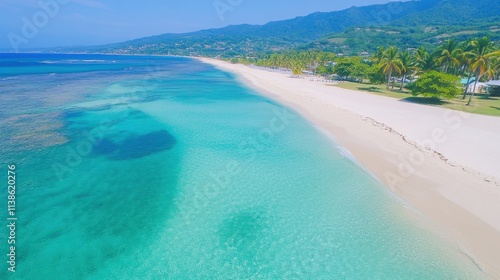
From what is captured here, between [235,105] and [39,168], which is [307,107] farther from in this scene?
[39,168]

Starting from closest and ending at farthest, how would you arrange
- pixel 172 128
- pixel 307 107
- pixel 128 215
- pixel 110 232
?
pixel 110 232, pixel 128 215, pixel 172 128, pixel 307 107

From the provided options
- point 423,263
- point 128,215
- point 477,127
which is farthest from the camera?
point 477,127

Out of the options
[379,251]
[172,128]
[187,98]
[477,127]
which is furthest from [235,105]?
[379,251]

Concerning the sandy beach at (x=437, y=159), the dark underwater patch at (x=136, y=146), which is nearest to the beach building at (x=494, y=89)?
the sandy beach at (x=437, y=159)

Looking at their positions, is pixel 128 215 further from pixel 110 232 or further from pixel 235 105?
pixel 235 105

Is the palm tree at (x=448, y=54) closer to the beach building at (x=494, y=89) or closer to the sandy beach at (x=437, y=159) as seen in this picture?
the beach building at (x=494, y=89)

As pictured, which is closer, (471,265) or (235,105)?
(471,265)
